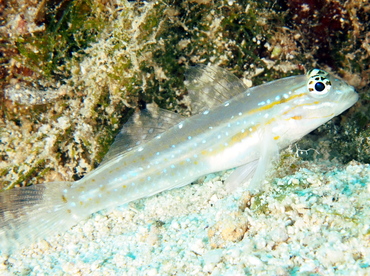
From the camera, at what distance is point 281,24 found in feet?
12.1

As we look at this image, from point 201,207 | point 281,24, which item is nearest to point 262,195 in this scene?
point 201,207

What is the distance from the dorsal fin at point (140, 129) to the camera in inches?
121

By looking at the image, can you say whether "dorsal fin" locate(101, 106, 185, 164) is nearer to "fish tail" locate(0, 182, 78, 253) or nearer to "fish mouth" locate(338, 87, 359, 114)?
"fish tail" locate(0, 182, 78, 253)

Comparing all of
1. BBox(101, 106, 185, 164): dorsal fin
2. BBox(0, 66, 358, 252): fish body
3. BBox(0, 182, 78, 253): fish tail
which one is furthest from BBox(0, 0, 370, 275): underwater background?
BBox(101, 106, 185, 164): dorsal fin

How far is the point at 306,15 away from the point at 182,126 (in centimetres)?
240

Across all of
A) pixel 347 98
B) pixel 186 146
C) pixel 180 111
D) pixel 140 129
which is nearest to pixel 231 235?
pixel 186 146

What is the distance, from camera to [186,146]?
9.87ft

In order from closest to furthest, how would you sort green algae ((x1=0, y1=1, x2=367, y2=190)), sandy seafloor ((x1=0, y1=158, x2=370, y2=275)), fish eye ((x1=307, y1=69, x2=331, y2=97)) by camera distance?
sandy seafloor ((x1=0, y1=158, x2=370, y2=275))
fish eye ((x1=307, y1=69, x2=331, y2=97))
green algae ((x1=0, y1=1, x2=367, y2=190))

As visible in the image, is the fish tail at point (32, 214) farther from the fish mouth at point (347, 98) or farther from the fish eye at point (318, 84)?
the fish mouth at point (347, 98)

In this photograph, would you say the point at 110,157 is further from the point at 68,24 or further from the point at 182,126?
the point at 68,24

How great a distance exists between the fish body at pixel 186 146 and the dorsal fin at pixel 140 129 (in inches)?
0.4

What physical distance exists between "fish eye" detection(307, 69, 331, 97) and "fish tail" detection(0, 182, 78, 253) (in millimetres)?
2830

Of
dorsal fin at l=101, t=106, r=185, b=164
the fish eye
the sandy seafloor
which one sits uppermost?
dorsal fin at l=101, t=106, r=185, b=164

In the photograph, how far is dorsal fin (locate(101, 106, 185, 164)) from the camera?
3064 mm
